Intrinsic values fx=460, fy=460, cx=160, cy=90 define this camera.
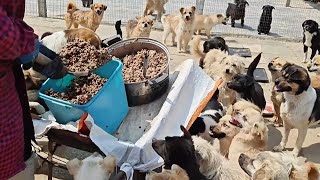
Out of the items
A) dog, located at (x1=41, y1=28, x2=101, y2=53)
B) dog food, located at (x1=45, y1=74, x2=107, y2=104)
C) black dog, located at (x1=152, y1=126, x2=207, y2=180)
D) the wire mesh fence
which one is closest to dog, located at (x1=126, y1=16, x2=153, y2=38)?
the wire mesh fence

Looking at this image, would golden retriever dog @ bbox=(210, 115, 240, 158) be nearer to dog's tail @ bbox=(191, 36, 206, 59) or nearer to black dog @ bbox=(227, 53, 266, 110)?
black dog @ bbox=(227, 53, 266, 110)

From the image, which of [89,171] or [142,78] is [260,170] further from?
[142,78]

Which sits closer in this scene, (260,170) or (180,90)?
(260,170)

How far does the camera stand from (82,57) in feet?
9.69

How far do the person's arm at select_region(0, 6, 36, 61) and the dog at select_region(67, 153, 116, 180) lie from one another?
1.05 metres

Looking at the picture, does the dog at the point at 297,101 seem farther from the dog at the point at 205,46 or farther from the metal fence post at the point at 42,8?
the metal fence post at the point at 42,8

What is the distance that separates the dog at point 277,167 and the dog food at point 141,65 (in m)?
1.03

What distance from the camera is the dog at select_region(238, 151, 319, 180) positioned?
2574mm

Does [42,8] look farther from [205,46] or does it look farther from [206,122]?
[206,122]

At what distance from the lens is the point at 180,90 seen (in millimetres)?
3576

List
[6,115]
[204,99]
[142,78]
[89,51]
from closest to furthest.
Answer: [6,115] → [89,51] → [142,78] → [204,99]

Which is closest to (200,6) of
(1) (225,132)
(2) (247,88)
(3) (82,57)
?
(2) (247,88)

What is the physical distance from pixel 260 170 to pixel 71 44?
1.47 metres

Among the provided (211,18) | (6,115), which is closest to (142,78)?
(6,115)
